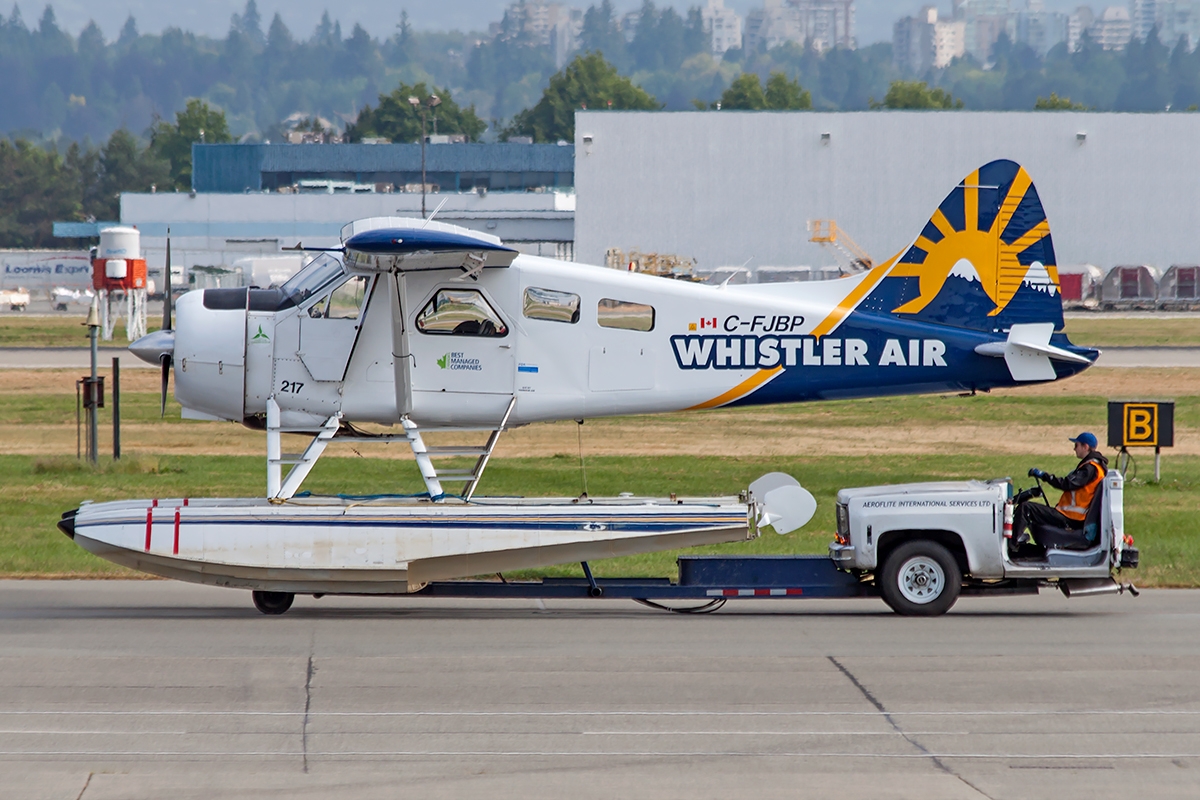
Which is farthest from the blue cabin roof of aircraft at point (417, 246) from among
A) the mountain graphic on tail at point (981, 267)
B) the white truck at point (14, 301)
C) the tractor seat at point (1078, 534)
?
the white truck at point (14, 301)

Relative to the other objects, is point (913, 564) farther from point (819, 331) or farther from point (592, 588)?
point (592, 588)

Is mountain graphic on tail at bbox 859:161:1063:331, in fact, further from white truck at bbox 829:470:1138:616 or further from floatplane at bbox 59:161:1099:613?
white truck at bbox 829:470:1138:616

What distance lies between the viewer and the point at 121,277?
1770 inches

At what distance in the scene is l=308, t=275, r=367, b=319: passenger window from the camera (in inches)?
519

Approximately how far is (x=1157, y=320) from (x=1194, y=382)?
30042 millimetres

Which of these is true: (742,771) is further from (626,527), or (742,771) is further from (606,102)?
(606,102)

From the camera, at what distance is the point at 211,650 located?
1088 centimetres

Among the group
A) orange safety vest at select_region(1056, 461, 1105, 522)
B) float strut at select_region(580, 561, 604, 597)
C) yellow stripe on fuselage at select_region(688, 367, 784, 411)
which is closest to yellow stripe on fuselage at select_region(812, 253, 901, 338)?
yellow stripe on fuselage at select_region(688, 367, 784, 411)

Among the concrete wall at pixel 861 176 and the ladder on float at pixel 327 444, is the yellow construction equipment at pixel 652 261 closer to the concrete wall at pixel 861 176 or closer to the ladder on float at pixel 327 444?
the concrete wall at pixel 861 176

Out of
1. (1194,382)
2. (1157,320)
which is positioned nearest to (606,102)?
(1157,320)

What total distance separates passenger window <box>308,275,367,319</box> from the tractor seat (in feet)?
21.0

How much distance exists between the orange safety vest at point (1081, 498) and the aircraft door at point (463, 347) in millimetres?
5090

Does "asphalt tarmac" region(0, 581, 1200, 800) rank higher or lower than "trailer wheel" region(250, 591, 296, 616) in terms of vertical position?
lower

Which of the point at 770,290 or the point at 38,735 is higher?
the point at 770,290
